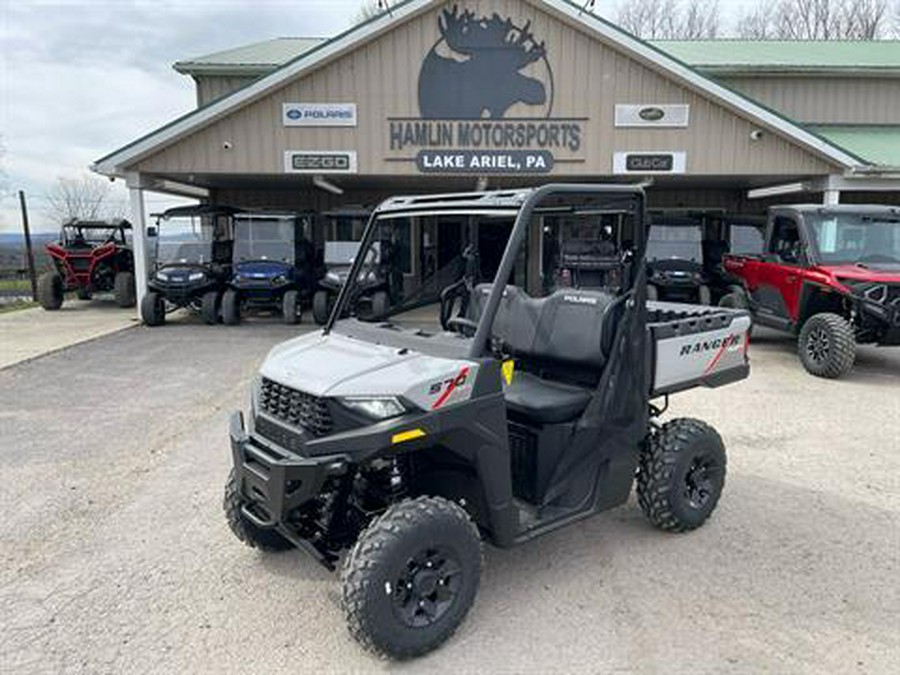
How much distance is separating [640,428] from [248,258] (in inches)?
440

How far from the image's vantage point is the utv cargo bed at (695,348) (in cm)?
381

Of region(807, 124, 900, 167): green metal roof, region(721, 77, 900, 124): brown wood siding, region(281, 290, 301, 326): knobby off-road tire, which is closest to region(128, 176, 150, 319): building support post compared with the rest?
region(281, 290, 301, 326): knobby off-road tire

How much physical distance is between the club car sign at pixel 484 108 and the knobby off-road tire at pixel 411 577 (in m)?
10.2

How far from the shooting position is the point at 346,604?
271 cm

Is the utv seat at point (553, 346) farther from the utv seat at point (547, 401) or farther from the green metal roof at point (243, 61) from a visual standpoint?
the green metal roof at point (243, 61)

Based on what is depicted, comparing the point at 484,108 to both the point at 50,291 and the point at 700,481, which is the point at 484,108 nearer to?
the point at 700,481

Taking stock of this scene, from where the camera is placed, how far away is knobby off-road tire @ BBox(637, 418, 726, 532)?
3809mm

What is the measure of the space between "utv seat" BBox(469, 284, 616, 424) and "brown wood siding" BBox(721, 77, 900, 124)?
16.5 metres

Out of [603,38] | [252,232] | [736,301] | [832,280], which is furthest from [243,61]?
[832,280]

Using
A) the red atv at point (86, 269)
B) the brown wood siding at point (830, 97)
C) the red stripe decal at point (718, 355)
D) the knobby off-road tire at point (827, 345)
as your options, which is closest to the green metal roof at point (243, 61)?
the red atv at point (86, 269)

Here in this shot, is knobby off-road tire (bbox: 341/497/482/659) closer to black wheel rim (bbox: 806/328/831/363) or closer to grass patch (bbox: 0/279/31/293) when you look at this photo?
black wheel rim (bbox: 806/328/831/363)

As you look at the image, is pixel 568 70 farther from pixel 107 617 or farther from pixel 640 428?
pixel 107 617

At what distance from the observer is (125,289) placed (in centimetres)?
1554

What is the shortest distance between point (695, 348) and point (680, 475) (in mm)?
771
